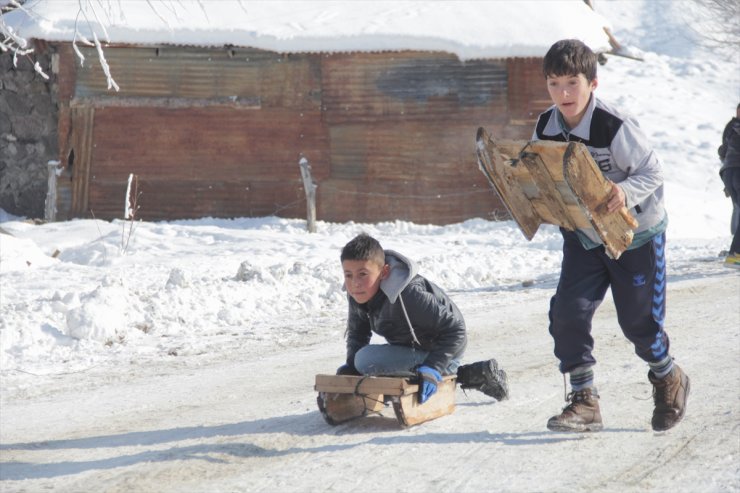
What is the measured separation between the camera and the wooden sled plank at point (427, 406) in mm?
4969

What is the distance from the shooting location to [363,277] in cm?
505

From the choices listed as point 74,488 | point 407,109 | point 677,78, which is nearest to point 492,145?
point 74,488

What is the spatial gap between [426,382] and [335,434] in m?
0.53

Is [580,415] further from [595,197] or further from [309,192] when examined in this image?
[309,192]

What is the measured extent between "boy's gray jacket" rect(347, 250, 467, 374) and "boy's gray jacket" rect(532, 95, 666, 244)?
0.92 metres

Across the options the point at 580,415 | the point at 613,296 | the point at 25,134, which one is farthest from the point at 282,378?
the point at 25,134

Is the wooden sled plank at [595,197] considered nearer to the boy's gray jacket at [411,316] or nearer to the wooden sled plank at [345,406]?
the boy's gray jacket at [411,316]

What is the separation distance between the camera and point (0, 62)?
1981 centimetres

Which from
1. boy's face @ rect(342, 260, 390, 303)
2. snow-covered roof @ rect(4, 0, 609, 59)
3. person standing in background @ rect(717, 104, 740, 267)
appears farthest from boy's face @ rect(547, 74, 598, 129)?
snow-covered roof @ rect(4, 0, 609, 59)

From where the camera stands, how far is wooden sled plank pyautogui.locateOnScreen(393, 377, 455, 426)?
4.97m

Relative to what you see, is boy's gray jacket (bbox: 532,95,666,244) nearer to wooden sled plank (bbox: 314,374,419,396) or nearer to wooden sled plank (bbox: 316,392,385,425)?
wooden sled plank (bbox: 314,374,419,396)

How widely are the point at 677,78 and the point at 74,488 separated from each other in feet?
127

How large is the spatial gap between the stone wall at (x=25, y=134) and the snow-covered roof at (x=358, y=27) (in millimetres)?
1123

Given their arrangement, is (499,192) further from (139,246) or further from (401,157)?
(401,157)
